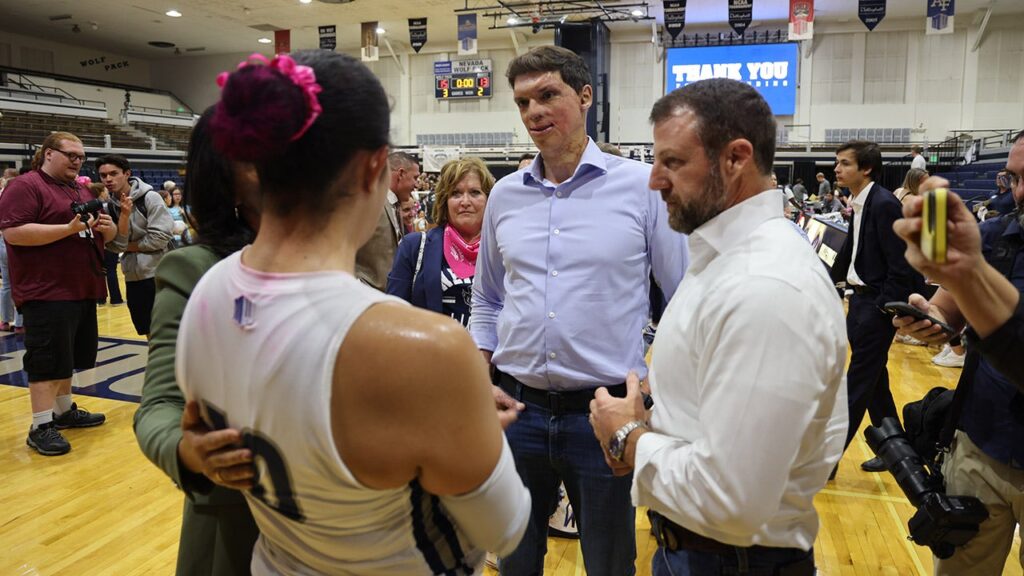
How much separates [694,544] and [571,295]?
80 centimetres

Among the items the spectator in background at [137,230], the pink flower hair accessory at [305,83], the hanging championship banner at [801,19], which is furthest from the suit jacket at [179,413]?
the hanging championship banner at [801,19]

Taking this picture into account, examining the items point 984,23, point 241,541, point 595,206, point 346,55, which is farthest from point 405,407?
point 984,23

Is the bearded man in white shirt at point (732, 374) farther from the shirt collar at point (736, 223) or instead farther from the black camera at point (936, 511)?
the black camera at point (936, 511)

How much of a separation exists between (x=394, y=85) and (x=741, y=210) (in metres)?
23.0

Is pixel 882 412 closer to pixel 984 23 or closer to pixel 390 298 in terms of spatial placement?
pixel 390 298

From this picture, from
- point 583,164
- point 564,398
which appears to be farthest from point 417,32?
point 564,398

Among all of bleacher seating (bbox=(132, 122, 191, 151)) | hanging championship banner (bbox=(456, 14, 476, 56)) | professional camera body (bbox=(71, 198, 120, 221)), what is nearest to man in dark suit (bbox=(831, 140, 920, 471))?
professional camera body (bbox=(71, 198, 120, 221))

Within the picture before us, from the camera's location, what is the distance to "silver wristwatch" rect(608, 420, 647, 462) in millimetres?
1377

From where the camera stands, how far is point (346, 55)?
902 mm

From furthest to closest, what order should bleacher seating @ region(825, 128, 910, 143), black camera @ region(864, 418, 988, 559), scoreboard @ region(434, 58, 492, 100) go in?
scoreboard @ region(434, 58, 492, 100) < bleacher seating @ region(825, 128, 910, 143) < black camera @ region(864, 418, 988, 559)

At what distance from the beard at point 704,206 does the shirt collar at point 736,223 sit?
0.02 meters

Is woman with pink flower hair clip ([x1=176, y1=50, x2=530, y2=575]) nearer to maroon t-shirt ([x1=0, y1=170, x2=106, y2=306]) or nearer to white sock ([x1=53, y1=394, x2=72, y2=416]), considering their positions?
maroon t-shirt ([x1=0, y1=170, x2=106, y2=306])

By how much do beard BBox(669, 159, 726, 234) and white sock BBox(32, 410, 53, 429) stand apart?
4.29 metres

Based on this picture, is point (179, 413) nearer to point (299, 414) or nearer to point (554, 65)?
point (299, 414)
